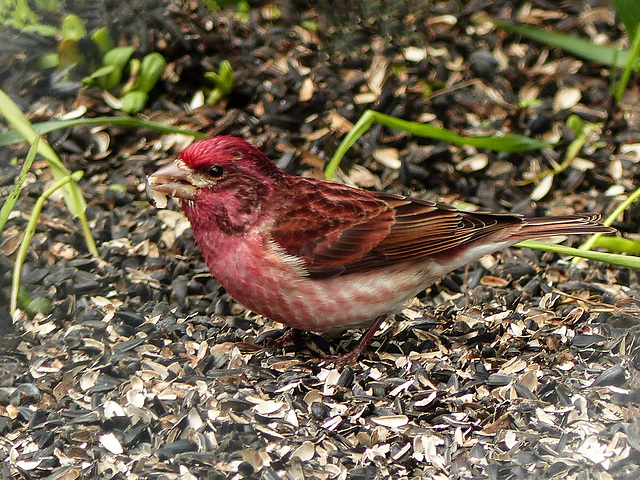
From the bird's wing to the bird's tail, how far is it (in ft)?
0.30

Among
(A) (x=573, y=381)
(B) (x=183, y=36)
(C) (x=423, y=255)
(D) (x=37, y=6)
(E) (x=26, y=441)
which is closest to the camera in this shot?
(E) (x=26, y=441)

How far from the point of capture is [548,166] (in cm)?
695

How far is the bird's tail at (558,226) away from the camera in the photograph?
5195mm

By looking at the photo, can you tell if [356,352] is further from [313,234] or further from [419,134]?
[419,134]

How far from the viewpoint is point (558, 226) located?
5.26m

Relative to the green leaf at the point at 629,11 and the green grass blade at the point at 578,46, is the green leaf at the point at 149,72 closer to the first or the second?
the green grass blade at the point at 578,46

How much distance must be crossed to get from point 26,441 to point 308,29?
4.46 m

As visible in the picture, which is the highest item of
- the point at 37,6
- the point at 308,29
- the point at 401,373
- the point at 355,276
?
the point at 37,6

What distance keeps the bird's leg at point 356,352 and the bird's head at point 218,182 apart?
926 millimetres

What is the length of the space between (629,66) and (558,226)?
1.97 metres

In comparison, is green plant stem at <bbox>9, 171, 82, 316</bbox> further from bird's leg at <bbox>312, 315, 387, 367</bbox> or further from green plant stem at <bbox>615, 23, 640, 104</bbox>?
green plant stem at <bbox>615, 23, 640, 104</bbox>

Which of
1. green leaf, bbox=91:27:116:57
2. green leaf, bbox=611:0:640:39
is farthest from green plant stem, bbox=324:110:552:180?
green leaf, bbox=91:27:116:57

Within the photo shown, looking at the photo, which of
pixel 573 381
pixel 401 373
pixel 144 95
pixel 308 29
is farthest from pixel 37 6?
pixel 573 381

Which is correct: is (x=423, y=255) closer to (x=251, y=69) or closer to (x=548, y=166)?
(x=548, y=166)
